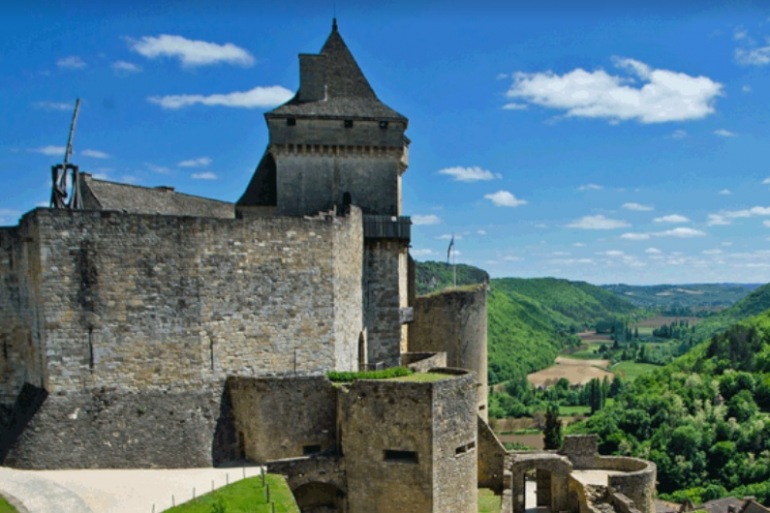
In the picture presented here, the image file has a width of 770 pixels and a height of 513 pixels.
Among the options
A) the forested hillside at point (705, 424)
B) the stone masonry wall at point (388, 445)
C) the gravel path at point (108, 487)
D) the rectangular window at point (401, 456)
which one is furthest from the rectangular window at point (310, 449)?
the forested hillside at point (705, 424)

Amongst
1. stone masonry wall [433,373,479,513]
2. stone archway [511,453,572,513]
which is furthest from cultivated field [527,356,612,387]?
stone masonry wall [433,373,479,513]

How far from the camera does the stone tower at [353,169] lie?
29344mm

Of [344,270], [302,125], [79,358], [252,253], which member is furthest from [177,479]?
[302,125]

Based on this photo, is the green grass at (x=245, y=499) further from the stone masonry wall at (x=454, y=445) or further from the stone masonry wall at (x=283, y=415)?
the stone masonry wall at (x=454, y=445)

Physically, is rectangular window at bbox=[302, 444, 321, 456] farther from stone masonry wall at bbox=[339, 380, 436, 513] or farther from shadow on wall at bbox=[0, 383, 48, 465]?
shadow on wall at bbox=[0, 383, 48, 465]

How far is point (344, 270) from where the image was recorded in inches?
1030

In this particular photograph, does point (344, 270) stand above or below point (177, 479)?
above

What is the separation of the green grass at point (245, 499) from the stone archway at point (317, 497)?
292cm

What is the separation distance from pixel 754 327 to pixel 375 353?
11240 cm

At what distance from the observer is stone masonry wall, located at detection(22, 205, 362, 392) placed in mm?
20859

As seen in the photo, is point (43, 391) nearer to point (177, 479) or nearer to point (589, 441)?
point (177, 479)

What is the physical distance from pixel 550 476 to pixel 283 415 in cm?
1717

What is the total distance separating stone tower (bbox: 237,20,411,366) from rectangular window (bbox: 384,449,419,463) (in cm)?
705

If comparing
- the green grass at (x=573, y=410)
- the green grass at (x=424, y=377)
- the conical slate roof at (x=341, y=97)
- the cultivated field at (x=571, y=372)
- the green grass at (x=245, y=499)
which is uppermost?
the conical slate roof at (x=341, y=97)
